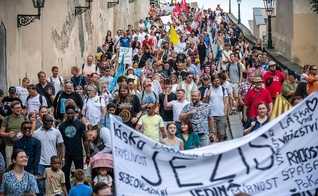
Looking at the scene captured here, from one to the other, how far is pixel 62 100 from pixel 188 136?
315cm

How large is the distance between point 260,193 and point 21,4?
40.5 feet

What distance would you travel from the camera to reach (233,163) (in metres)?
8.80

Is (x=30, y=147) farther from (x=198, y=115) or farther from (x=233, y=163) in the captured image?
(x=233, y=163)

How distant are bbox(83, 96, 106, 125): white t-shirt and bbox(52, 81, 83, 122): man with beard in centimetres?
21

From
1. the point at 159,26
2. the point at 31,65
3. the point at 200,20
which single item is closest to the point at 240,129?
the point at 31,65

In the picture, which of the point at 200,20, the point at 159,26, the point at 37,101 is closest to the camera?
the point at 37,101

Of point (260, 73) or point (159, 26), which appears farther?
point (159, 26)

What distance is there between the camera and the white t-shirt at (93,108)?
49.8 ft

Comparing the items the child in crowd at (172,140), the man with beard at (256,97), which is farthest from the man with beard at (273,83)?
the child in crowd at (172,140)

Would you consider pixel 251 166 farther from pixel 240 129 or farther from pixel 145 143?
pixel 240 129

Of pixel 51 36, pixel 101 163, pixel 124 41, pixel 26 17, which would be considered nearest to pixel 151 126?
pixel 101 163

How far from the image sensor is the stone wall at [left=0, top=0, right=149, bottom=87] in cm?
1920

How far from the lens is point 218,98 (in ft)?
51.6

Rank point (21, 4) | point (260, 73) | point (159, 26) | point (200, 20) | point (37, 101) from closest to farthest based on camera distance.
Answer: point (37, 101)
point (260, 73)
point (21, 4)
point (159, 26)
point (200, 20)
